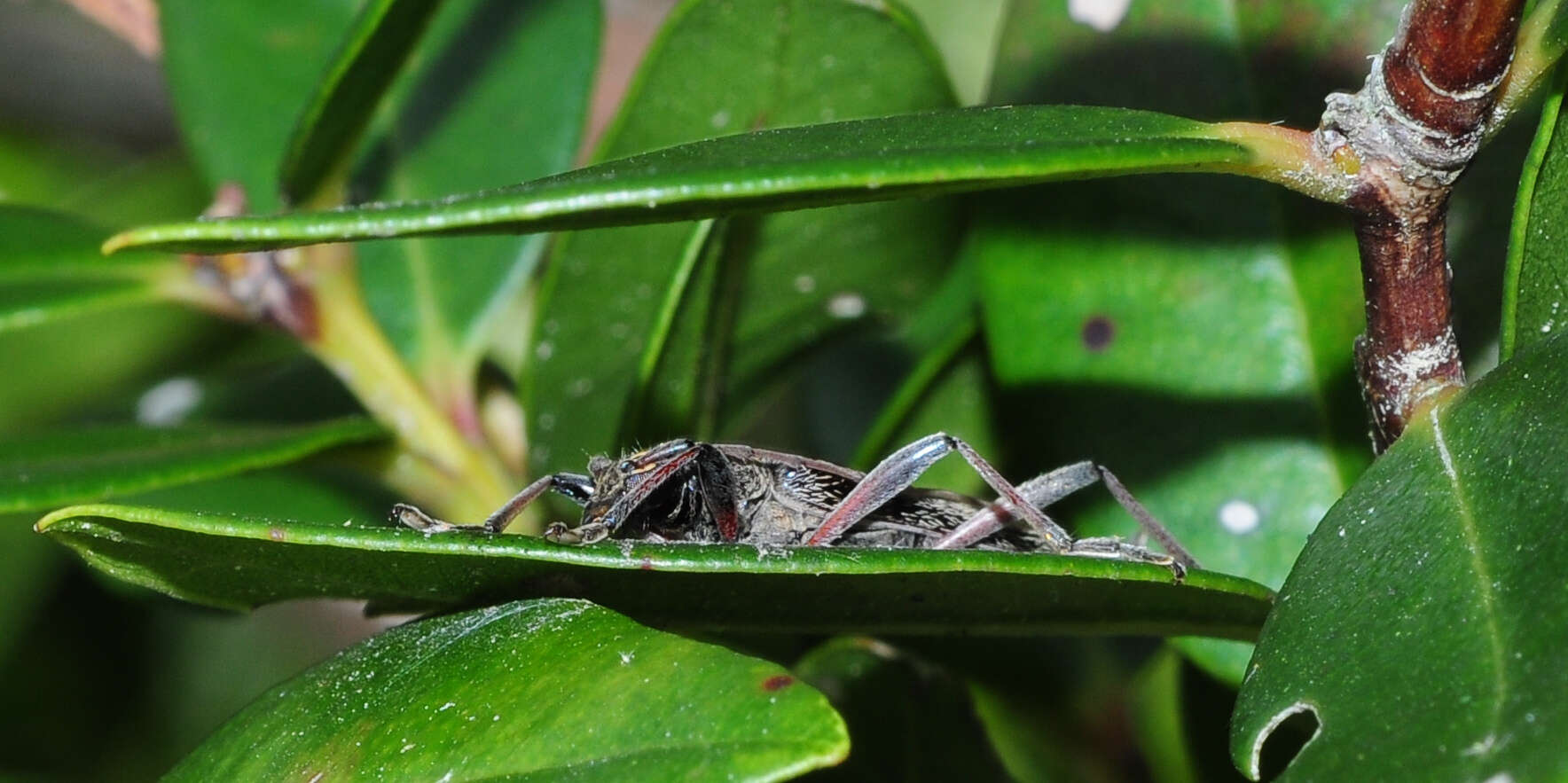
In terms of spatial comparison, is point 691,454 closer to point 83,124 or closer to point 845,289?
point 845,289

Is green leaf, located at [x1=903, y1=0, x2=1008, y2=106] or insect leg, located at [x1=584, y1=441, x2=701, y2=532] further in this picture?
green leaf, located at [x1=903, y1=0, x2=1008, y2=106]

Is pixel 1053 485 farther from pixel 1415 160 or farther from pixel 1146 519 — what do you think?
pixel 1415 160

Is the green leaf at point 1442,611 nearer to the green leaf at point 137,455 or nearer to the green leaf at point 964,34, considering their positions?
the green leaf at point 137,455

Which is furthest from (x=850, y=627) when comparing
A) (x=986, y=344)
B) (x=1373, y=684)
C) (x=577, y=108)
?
(x=577, y=108)

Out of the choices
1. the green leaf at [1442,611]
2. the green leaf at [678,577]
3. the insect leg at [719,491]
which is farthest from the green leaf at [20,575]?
the green leaf at [1442,611]

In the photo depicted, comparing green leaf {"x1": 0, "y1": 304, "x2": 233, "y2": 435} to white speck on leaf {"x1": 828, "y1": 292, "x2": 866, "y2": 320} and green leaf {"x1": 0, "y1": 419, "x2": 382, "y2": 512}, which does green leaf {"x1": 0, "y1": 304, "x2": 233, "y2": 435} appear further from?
white speck on leaf {"x1": 828, "y1": 292, "x2": 866, "y2": 320}

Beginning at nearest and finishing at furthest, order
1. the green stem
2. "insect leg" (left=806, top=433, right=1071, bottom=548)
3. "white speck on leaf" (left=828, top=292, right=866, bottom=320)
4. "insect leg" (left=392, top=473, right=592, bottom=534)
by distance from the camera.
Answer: "insect leg" (left=392, top=473, right=592, bottom=534) < "insect leg" (left=806, top=433, right=1071, bottom=548) < the green stem < "white speck on leaf" (left=828, top=292, right=866, bottom=320)

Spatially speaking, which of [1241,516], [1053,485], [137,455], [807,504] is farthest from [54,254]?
[1241,516]

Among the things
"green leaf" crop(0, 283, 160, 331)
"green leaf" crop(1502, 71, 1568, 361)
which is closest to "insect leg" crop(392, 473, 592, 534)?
"green leaf" crop(0, 283, 160, 331)
